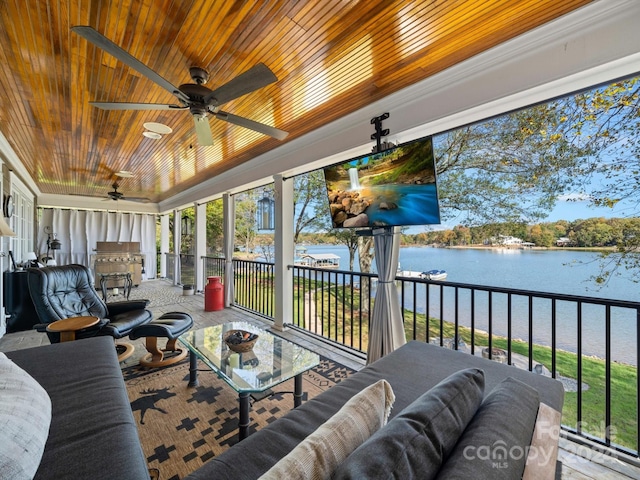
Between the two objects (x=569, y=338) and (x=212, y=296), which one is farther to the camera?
(x=212, y=296)

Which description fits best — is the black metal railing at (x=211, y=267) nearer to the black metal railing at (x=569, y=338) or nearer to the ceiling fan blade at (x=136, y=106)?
the black metal railing at (x=569, y=338)

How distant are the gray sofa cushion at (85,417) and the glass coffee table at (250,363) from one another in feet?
1.87

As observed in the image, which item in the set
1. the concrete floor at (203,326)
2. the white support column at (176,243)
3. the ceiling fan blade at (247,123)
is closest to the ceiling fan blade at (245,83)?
the ceiling fan blade at (247,123)

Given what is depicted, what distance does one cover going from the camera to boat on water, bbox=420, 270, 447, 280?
280 centimetres

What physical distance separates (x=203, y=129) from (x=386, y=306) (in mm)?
2241

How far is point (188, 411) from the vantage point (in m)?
2.04

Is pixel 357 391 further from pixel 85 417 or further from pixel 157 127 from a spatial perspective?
pixel 157 127

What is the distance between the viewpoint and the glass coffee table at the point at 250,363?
1.69 metres

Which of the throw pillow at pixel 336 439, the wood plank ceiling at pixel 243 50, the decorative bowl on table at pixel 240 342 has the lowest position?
the decorative bowl on table at pixel 240 342

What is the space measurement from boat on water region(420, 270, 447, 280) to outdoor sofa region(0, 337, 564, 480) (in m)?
1.14

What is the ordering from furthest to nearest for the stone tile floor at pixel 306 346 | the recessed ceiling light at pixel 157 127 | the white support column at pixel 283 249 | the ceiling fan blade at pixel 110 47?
1. the white support column at pixel 283 249
2. the recessed ceiling light at pixel 157 127
3. the stone tile floor at pixel 306 346
4. the ceiling fan blade at pixel 110 47

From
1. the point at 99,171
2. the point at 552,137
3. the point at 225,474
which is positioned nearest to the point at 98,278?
the point at 99,171

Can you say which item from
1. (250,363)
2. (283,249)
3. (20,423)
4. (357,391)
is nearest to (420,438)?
(357,391)

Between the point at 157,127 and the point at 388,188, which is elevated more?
the point at 157,127
